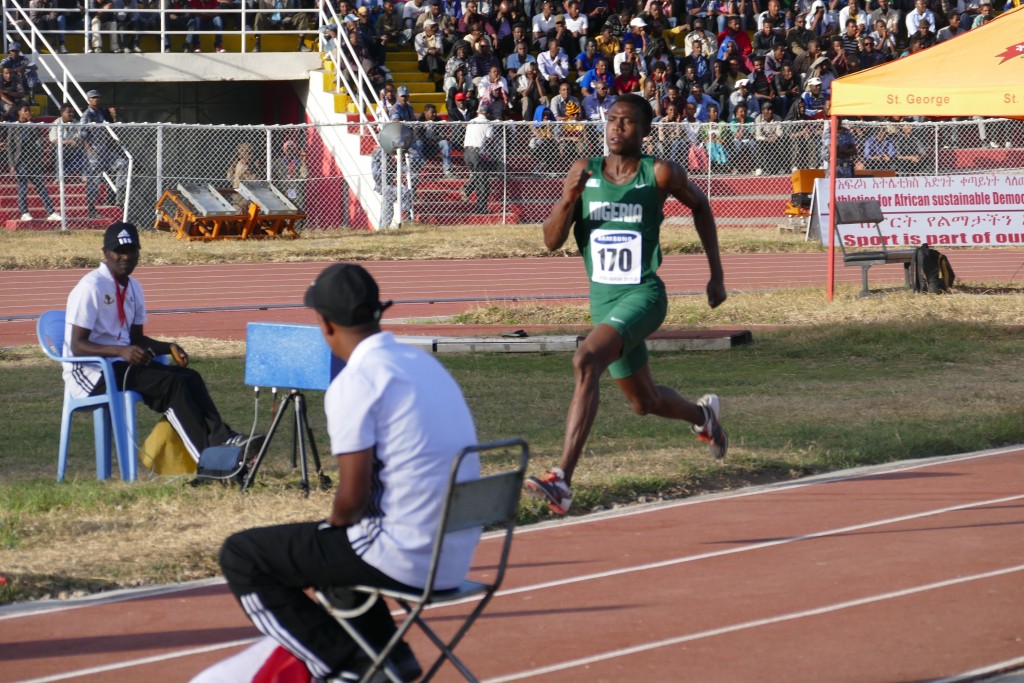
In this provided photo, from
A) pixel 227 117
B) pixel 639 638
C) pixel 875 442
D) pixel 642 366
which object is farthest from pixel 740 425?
pixel 227 117

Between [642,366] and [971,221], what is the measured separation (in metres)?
13.5

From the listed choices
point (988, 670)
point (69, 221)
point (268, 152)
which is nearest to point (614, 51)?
point (268, 152)

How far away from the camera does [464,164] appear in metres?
27.0

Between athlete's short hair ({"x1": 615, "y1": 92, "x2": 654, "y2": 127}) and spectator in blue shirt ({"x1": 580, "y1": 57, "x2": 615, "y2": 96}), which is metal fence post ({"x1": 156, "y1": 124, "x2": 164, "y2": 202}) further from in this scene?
athlete's short hair ({"x1": 615, "y1": 92, "x2": 654, "y2": 127})

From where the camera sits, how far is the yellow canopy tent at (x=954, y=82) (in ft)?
49.7

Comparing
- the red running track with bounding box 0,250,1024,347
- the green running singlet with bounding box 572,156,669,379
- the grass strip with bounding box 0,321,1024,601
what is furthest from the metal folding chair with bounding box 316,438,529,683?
the red running track with bounding box 0,250,1024,347

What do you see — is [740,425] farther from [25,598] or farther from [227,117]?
[227,117]

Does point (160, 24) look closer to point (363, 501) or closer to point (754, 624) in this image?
point (754, 624)

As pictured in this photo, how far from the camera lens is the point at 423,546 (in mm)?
4219

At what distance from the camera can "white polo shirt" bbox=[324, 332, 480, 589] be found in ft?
13.5

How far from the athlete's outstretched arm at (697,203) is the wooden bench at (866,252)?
9.39m

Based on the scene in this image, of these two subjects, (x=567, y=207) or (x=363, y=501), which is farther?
(x=567, y=207)

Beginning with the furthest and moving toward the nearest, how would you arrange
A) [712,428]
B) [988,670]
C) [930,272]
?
1. [930,272]
2. [712,428]
3. [988,670]

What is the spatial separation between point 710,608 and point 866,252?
1212cm
